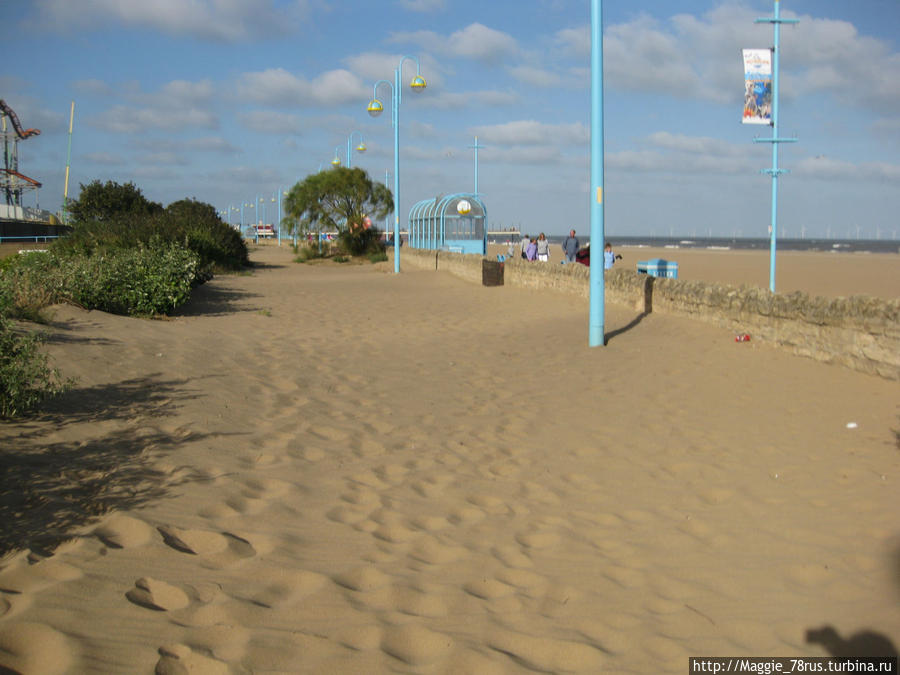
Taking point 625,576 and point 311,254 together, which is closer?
point 625,576

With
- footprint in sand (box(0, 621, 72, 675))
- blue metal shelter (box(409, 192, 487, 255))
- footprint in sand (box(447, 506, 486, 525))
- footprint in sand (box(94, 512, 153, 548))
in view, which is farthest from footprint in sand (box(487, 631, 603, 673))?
blue metal shelter (box(409, 192, 487, 255))

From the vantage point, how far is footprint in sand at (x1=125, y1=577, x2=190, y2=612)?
319 cm

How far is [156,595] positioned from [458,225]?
30.6 m

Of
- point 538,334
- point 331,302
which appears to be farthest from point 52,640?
point 331,302

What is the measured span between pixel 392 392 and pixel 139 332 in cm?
447


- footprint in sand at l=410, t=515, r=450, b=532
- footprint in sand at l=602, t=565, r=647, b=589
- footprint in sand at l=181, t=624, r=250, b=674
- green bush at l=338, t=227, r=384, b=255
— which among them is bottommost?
footprint in sand at l=602, t=565, r=647, b=589

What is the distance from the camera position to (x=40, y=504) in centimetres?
408

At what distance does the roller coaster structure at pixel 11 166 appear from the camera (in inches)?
3009

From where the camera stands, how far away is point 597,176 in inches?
411

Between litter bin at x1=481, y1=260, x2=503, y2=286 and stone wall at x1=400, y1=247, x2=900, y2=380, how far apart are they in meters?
7.50

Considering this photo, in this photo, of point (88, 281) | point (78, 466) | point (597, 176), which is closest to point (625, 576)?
point (78, 466)

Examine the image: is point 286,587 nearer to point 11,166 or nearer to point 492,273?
point 492,273

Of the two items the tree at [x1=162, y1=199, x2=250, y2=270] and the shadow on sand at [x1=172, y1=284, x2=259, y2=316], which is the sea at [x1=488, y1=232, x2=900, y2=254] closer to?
the tree at [x1=162, y1=199, x2=250, y2=270]

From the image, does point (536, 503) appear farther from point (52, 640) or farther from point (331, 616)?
Answer: point (52, 640)
